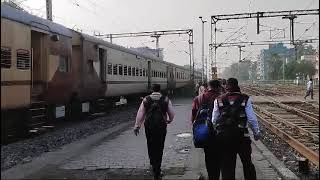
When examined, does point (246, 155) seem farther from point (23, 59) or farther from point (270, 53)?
point (270, 53)

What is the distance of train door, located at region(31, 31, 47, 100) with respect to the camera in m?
14.7

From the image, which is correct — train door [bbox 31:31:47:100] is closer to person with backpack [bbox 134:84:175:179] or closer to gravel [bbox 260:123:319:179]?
person with backpack [bbox 134:84:175:179]

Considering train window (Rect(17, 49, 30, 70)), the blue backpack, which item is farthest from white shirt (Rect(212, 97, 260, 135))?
train window (Rect(17, 49, 30, 70))

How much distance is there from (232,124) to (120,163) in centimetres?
373

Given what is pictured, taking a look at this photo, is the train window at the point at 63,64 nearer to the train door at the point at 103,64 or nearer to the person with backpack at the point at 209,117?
the train door at the point at 103,64

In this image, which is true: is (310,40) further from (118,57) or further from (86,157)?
(86,157)

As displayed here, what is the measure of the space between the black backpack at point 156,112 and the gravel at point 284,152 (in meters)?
3.06

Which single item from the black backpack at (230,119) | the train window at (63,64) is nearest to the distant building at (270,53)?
the train window at (63,64)

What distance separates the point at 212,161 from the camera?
8273 mm

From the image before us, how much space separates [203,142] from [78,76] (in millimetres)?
11684

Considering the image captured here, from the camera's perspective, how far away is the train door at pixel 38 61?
14.7 meters

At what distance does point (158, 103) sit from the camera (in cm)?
893

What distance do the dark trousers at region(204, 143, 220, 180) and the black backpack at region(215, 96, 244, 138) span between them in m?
0.79

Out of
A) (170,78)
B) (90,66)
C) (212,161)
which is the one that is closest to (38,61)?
(90,66)
